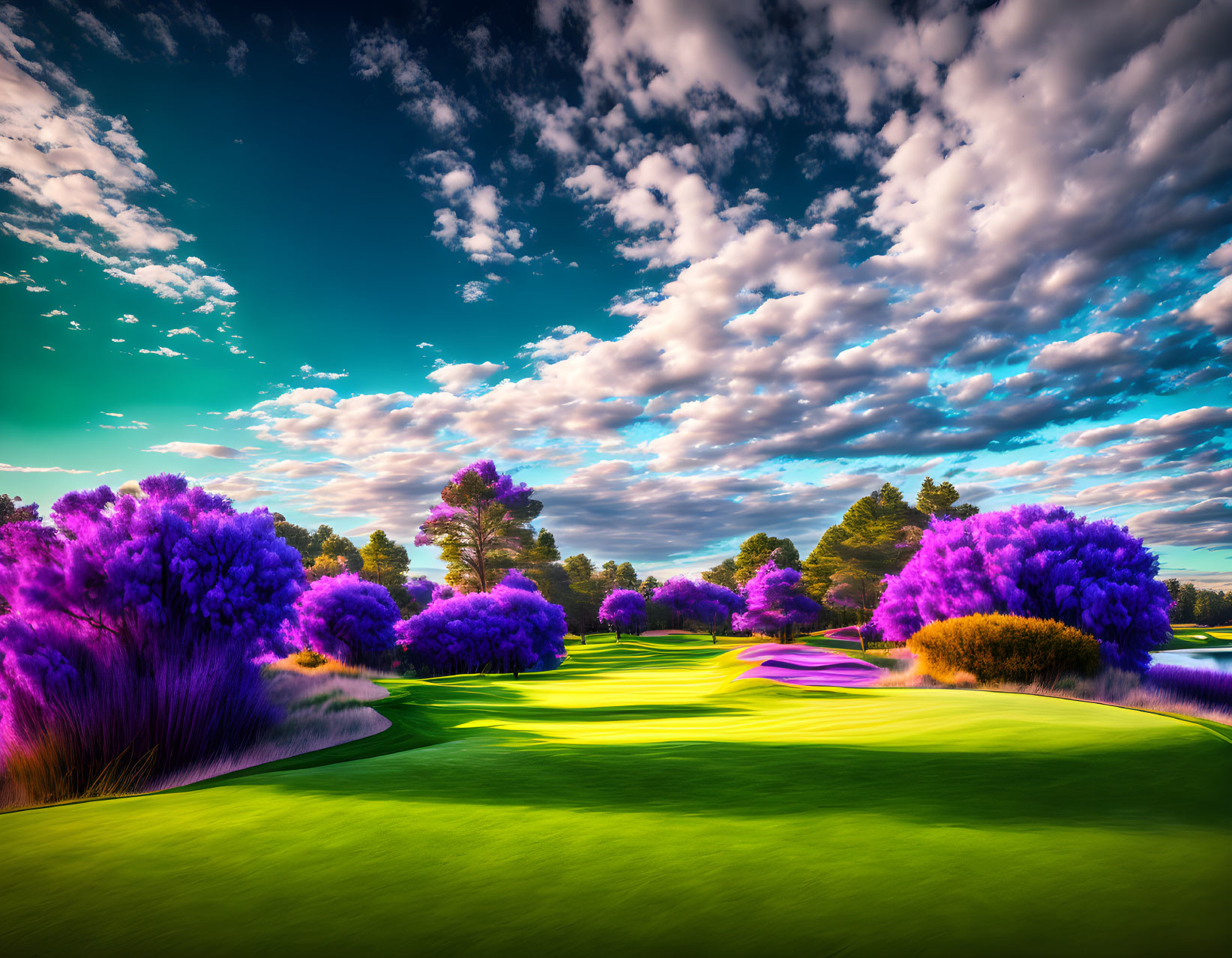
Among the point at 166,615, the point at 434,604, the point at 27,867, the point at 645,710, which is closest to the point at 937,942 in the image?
the point at 27,867

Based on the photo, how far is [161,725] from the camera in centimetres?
621

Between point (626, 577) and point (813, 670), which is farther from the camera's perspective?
point (626, 577)

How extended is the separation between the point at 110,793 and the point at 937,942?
6644mm

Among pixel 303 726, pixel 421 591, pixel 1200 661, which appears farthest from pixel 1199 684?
pixel 421 591

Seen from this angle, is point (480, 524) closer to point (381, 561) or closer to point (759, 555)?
point (381, 561)

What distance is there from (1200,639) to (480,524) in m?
62.4

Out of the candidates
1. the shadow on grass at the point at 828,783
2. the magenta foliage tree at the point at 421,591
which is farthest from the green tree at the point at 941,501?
the shadow on grass at the point at 828,783

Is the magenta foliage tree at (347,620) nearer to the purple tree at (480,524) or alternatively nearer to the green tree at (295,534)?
the purple tree at (480,524)

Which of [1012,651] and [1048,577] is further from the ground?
[1048,577]

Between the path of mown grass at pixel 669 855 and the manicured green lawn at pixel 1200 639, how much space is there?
47.6 meters

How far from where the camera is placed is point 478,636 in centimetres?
2359

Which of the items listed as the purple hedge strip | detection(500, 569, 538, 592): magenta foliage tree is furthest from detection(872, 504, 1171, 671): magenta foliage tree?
detection(500, 569, 538, 592): magenta foliage tree

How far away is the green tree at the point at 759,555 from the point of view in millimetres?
65062

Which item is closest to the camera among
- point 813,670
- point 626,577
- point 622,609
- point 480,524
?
point 813,670
